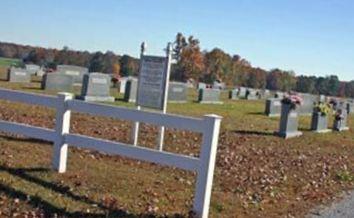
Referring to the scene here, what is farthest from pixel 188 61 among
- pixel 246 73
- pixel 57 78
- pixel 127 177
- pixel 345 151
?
pixel 127 177

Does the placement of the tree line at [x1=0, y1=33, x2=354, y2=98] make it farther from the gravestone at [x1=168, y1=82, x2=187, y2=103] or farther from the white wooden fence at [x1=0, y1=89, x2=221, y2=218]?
the white wooden fence at [x1=0, y1=89, x2=221, y2=218]

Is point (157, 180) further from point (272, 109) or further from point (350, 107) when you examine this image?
point (350, 107)

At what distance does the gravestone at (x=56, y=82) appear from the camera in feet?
103

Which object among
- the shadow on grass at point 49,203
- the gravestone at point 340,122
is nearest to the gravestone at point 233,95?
the gravestone at point 340,122

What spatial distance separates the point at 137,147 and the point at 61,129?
56.7 inches

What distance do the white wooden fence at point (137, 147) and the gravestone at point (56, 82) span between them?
22.5 m

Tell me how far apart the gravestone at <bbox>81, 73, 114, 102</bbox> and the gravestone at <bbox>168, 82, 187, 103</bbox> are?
235 inches

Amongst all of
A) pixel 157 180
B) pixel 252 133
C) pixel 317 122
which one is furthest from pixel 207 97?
pixel 157 180

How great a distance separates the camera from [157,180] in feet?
30.3

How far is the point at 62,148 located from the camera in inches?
335

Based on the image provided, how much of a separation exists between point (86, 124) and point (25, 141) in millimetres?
4855

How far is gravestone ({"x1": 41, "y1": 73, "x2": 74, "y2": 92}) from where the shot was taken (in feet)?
103

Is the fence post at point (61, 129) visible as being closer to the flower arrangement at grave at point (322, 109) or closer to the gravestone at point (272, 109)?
the flower arrangement at grave at point (322, 109)

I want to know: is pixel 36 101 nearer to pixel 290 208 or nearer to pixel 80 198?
pixel 80 198
